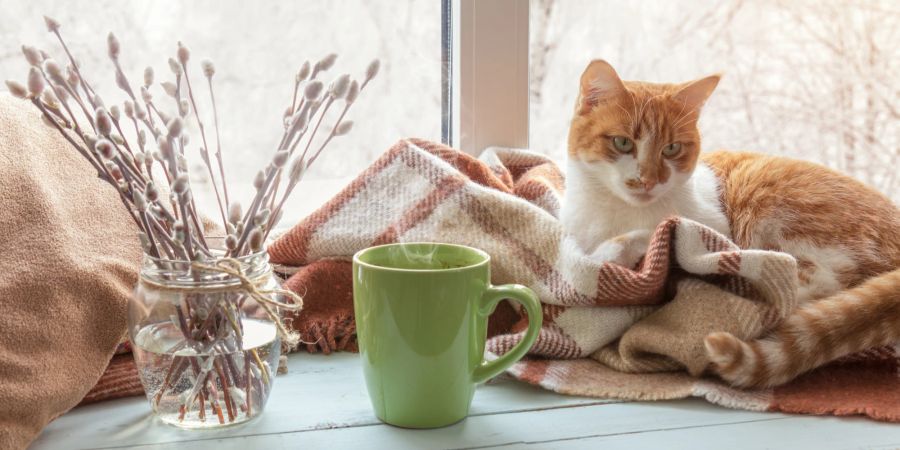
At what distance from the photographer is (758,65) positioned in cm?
161

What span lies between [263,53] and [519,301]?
701 mm

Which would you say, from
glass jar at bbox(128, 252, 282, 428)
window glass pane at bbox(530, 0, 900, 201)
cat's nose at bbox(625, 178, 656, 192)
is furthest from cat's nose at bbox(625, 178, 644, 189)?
glass jar at bbox(128, 252, 282, 428)

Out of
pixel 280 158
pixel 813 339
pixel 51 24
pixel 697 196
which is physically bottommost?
pixel 813 339

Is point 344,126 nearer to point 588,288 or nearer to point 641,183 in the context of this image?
point 588,288

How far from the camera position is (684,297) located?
0.94m

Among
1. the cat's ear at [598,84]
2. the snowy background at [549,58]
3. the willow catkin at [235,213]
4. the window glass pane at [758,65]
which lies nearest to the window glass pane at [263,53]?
the snowy background at [549,58]

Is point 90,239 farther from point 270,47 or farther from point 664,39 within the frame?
point 664,39

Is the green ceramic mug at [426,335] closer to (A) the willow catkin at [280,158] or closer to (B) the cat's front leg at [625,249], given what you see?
(A) the willow catkin at [280,158]

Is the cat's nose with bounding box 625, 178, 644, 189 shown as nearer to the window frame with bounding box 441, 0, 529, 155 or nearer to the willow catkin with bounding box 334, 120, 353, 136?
the window frame with bounding box 441, 0, 529, 155

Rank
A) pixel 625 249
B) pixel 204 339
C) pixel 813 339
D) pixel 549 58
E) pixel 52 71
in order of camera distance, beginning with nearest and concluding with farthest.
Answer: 1. pixel 52 71
2. pixel 204 339
3. pixel 813 339
4. pixel 625 249
5. pixel 549 58

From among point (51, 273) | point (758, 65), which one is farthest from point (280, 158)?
point (758, 65)

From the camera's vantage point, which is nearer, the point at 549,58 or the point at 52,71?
A: the point at 52,71

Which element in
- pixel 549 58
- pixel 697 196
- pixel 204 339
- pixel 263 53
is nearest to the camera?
pixel 204 339

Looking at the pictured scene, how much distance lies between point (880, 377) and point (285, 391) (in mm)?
Result: 666
